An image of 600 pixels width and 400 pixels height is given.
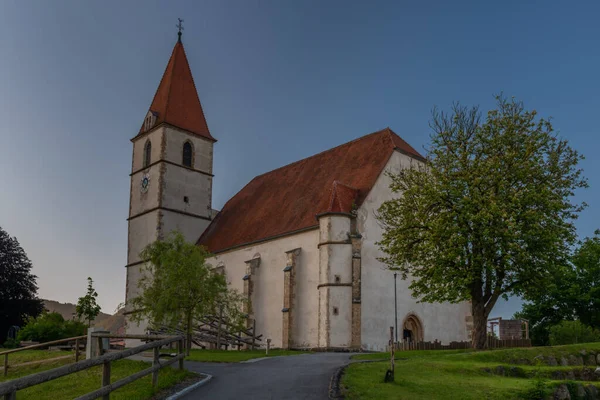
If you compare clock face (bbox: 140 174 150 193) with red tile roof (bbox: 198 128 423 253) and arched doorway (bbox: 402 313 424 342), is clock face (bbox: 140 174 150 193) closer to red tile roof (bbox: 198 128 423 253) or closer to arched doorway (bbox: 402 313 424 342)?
red tile roof (bbox: 198 128 423 253)

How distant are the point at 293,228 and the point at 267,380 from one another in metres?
21.7

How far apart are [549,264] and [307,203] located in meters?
16.4

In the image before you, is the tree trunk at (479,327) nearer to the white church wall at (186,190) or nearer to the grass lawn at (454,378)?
the grass lawn at (454,378)

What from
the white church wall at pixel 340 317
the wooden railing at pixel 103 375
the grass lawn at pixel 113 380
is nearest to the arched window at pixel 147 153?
the white church wall at pixel 340 317

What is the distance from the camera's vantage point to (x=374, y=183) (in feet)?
115

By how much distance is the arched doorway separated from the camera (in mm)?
35625

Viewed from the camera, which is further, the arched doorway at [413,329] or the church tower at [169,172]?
the church tower at [169,172]

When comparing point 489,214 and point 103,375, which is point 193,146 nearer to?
point 489,214

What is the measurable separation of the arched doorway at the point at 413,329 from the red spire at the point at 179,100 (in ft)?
73.6

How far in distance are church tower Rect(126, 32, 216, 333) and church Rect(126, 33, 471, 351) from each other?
9 centimetres

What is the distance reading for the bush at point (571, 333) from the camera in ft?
157

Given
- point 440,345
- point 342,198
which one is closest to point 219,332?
point 342,198

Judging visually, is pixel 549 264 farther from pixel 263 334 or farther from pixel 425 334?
pixel 263 334

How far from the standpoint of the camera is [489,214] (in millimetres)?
23625
